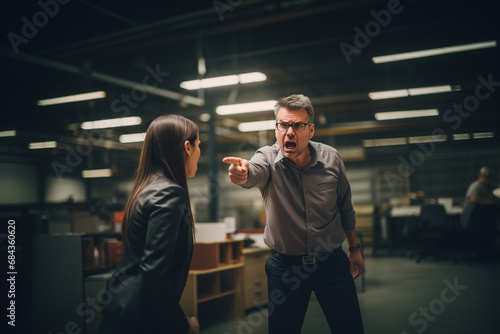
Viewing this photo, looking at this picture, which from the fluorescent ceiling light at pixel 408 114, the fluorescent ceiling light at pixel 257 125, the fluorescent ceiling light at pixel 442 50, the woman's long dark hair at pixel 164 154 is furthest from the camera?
the fluorescent ceiling light at pixel 257 125

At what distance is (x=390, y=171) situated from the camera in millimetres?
12938

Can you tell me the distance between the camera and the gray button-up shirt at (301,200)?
6.23 ft

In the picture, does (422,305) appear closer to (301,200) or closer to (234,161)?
(301,200)

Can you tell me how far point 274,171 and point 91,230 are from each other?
16.1 ft

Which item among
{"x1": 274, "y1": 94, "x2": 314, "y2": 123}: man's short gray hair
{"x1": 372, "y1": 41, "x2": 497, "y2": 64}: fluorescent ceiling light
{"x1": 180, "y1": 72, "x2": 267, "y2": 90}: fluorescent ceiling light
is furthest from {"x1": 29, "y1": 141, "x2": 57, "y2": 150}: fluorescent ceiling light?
{"x1": 274, "y1": 94, "x2": 314, "y2": 123}: man's short gray hair

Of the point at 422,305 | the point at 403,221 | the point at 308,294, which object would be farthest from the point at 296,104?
the point at 403,221

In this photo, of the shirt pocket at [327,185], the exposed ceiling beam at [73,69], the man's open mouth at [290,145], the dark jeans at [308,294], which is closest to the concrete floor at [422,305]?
the dark jeans at [308,294]

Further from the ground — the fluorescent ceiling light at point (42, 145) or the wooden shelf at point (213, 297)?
the fluorescent ceiling light at point (42, 145)

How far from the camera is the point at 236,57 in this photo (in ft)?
28.1

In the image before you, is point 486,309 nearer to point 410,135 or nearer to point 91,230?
point 91,230

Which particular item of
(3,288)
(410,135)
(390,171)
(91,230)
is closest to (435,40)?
(410,135)

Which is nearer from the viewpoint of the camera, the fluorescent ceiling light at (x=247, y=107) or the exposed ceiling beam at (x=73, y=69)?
the exposed ceiling beam at (x=73, y=69)

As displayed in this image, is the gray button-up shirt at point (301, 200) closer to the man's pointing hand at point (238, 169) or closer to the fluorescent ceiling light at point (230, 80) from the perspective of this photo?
the man's pointing hand at point (238, 169)

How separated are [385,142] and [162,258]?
12.6 metres
